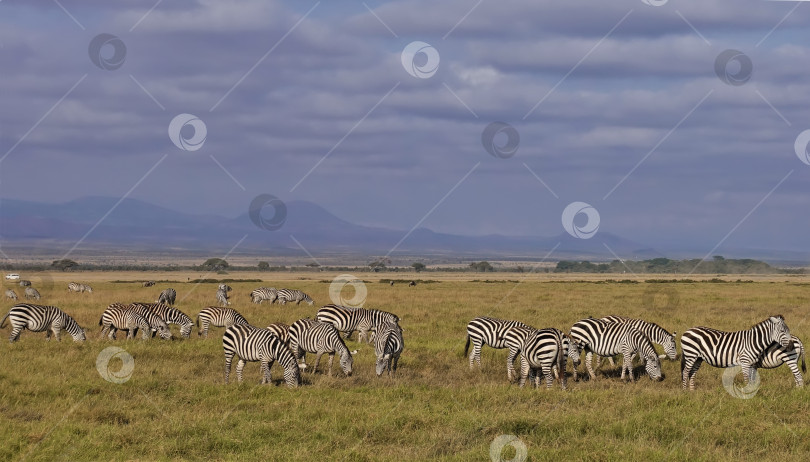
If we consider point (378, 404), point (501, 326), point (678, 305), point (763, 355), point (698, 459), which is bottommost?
point (698, 459)

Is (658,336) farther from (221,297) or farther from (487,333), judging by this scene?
(221,297)

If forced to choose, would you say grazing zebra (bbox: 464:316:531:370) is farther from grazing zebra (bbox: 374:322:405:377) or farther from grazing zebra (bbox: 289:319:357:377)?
grazing zebra (bbox: 289:319:357:377)

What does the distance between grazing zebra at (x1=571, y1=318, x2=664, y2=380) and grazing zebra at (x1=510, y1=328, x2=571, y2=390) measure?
1207 millimetres

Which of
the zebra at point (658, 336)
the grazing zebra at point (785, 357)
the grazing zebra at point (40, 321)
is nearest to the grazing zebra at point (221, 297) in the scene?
the grazing zebra at point (40, 321)

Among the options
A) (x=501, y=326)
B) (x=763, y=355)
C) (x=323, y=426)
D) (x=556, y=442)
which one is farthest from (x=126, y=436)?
(x=763, y=355)

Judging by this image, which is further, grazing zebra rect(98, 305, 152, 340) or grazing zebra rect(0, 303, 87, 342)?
grazing zebra rect(98, 305, 152, 340)

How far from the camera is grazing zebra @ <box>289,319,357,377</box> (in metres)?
18.8

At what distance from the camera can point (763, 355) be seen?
17594 millimetres

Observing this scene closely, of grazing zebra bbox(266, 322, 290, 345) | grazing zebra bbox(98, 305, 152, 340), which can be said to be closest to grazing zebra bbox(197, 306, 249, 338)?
grazing zebra bbox(98, 305, 152, 340)

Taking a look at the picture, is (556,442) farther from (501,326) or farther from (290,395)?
(501,326)

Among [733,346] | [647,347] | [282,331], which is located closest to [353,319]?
[282,331]

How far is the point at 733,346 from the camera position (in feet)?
58.6

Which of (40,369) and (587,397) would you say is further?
(40,369)

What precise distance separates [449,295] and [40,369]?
3351 centimetres
